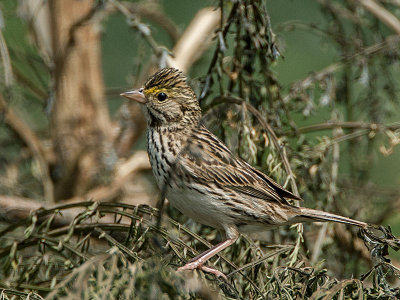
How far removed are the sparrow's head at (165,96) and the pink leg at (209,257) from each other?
731 millimetres

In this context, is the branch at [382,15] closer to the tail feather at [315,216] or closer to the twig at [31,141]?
the tail feather at [315,216]

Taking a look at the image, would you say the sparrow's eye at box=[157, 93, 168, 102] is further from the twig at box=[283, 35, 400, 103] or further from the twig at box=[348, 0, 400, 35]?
the twig at box=[348, 0, 400, 35]

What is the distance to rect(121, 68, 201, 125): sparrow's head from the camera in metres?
3.75

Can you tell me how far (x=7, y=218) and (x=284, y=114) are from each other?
6.02 feet

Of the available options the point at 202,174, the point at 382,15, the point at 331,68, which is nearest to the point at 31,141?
the point at 202,174

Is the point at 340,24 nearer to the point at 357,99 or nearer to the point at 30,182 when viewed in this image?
the point at 357,99

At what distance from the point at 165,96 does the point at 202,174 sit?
1.73ft

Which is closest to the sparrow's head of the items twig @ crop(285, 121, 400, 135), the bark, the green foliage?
the green foliage

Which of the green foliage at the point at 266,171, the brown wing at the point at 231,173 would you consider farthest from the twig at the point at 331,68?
the brown wing at the point at 231,173

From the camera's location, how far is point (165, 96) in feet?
12.4

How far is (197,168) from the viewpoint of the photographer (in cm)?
359

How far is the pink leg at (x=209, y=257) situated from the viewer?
9.77 feet

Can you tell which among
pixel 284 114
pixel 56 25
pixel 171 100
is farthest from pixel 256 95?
pixel 56 25

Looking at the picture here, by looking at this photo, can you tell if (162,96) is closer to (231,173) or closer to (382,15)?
(231,173)
